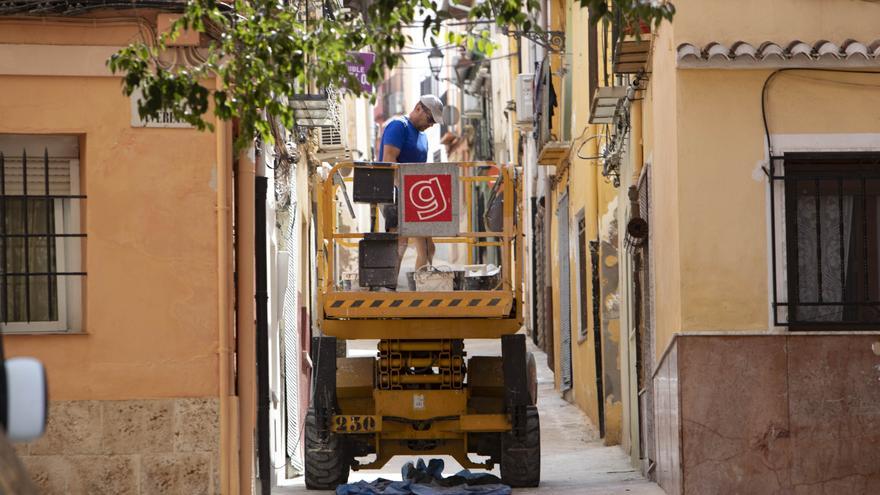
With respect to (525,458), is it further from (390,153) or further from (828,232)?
(828,232)

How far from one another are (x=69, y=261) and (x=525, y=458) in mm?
4601

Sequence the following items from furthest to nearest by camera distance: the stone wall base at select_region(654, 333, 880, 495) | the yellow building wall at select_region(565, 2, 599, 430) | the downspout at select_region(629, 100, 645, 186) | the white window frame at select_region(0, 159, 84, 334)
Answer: the yellow building wall at select_region(565, 2, 599, 430), the downspout at select_region(629, 100, 645, 186), the white window frame at select_region(0, 159, 84, 334), the stone wall base at select_region(654, 333, 880, 495)

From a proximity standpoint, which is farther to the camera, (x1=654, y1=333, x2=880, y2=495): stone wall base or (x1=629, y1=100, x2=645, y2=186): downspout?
(x1=629, y1=100, x2=645, y2=186): downspout

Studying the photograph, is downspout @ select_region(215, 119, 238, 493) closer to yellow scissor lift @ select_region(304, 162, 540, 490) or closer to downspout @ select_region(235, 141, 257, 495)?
downspout @ select_region(235, 141, 257, 495)

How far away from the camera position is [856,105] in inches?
480

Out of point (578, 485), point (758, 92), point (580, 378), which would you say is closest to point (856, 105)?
point (758, 92)

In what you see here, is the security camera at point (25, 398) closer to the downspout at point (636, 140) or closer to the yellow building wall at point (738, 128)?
the yellow building wall at point (738, 128)

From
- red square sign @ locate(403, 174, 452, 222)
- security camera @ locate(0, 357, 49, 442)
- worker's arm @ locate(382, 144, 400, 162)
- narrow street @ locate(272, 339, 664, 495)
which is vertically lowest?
narrow street @ locate(272, 339, 664, 495)

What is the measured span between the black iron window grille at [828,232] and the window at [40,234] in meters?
5.11

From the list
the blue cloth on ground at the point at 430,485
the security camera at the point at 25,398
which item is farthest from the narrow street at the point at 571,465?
the security camera at the point at 25,398

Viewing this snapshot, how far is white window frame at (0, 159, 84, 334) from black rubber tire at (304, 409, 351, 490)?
124 inches

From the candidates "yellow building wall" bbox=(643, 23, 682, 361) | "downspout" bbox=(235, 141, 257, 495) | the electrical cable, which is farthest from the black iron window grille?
"downspout" bbox=(235, 141, 257, 495)

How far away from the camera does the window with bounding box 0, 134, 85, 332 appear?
485 inches

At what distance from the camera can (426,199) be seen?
47.3 ft
